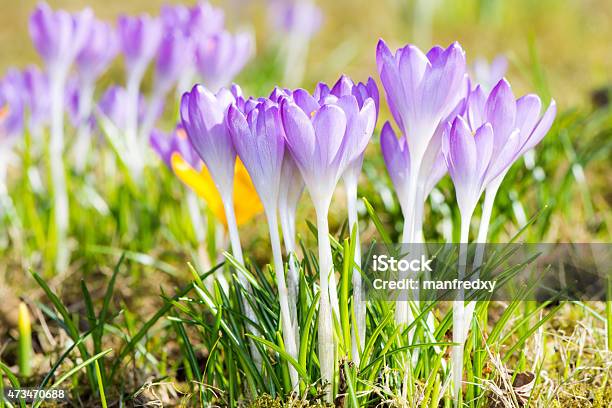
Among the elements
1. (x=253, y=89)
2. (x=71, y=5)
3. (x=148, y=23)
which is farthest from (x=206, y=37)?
(x=71, y=5)

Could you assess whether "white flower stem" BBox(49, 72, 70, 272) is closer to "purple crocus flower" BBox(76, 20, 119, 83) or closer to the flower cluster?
"purple crocus flower" BBox(76, 20, 119, 83)

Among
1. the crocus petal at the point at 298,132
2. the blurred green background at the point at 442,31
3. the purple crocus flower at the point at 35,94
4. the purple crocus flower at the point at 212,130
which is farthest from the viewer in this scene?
the blurred green background at the point at 442,31

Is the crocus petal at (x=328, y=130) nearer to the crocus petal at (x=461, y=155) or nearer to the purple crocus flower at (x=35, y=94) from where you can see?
the crocus petal at (x=461, y=155)

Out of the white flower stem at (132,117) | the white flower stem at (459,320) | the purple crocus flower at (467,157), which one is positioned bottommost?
the white flower stem at (459,320)

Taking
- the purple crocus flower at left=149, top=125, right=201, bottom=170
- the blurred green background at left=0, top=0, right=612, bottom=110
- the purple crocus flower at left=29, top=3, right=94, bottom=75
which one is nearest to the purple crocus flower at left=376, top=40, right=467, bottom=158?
the purple crocus flower at left=149, top=125, right=201, bottom=170

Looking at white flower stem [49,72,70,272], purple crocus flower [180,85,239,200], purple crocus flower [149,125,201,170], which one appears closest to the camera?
purple crocus flower [180,85,239,200]

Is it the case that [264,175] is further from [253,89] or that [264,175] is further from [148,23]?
[253,89]

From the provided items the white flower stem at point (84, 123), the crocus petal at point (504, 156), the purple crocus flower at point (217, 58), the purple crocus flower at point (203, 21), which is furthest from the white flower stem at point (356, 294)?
the white flower stem at point (84, 123)
